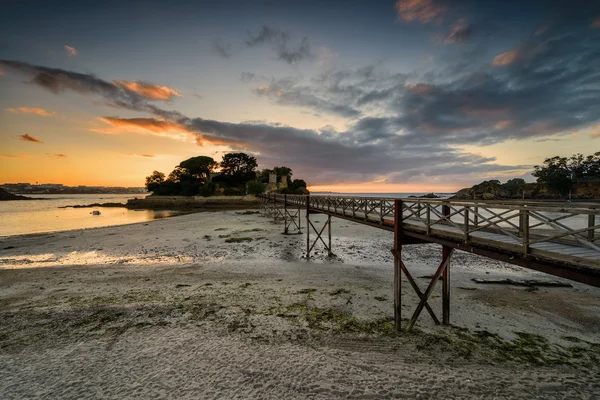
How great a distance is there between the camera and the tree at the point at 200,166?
91000mm

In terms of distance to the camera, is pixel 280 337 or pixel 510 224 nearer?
pixel 510 224

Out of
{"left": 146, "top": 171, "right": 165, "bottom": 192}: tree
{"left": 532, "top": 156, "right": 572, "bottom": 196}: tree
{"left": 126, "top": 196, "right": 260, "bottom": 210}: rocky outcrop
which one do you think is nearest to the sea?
{"left": 126, "top": 196, "right": 260, "bottom": 210}: rocky outcrop

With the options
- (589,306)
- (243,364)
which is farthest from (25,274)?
(589,306)

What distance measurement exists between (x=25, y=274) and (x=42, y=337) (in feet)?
33.6

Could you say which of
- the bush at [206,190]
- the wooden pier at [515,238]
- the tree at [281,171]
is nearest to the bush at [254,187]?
A: the bush at [206,190]

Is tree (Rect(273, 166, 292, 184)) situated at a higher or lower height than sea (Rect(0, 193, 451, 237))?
higher

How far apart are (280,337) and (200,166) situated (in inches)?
3720

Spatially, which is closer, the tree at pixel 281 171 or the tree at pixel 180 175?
the tree at pixel 180 175

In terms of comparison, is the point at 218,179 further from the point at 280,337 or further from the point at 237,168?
the point at 280,337

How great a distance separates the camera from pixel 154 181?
96.8 m

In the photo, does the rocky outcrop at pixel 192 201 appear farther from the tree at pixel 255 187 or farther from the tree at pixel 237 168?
the tree at pixel 237 168

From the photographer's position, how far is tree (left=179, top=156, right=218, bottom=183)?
299 ft

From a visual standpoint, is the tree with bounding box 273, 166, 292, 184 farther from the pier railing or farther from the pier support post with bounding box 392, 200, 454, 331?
the pier support post with bounding box 392, 200, 454, 331

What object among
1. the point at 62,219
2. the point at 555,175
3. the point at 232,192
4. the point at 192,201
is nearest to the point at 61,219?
the point at 62,219
